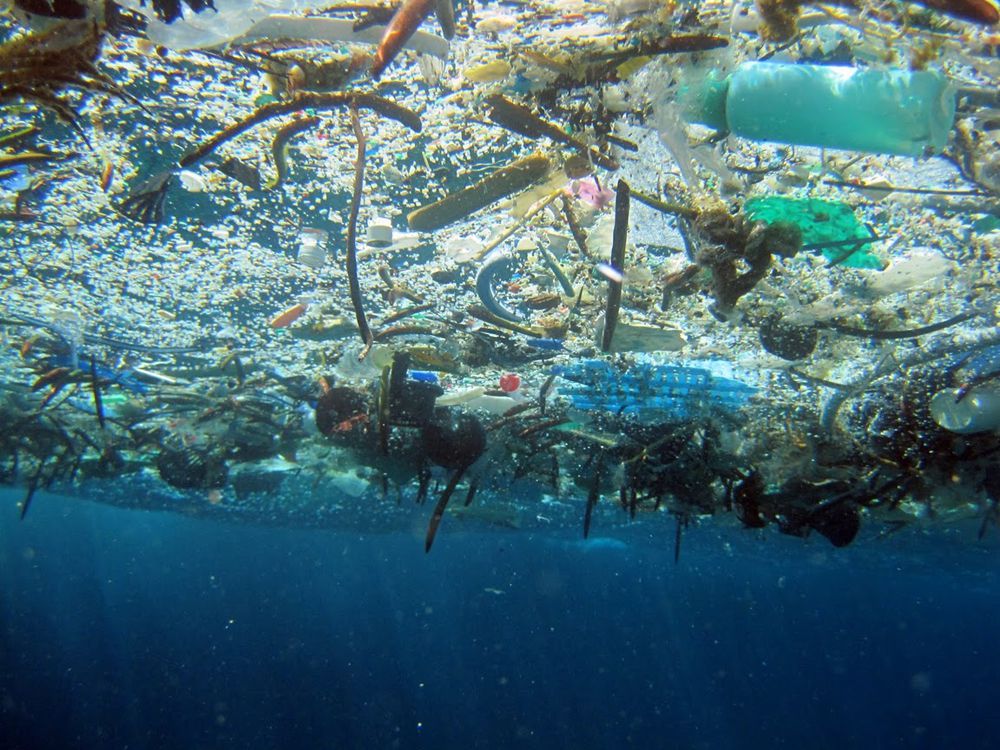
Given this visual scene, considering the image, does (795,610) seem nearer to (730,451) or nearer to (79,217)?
(730,451)

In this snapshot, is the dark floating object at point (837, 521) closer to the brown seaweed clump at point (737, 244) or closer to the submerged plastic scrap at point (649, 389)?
the submerged plastic scrap at point (649, 389)

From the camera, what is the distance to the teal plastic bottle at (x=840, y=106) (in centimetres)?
269

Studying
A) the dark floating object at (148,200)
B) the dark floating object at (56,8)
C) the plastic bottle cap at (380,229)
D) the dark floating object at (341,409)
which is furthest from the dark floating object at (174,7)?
the dark floating object at (341,409)

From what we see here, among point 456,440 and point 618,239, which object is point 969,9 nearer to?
Result: point 618,239

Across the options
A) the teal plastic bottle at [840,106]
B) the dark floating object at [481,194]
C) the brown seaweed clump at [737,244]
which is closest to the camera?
the teal plastic bottle at [840,106]

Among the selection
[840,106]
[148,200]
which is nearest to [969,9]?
[840,106]

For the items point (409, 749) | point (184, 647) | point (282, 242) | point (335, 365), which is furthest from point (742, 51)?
point (184, 647)

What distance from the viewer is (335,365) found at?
8.49 m

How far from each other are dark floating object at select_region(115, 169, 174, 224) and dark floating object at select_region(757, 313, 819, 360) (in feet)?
19.3

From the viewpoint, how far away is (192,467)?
13.0m

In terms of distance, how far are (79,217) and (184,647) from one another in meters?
154

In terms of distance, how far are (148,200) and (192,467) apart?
32.9ft

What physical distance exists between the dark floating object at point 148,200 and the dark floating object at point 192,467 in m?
8.22

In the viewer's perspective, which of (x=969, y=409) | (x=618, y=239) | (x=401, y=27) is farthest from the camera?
(x=969, y=409)
